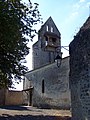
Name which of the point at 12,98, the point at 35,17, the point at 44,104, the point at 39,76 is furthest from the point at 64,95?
the point at 12,98

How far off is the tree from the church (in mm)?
2768

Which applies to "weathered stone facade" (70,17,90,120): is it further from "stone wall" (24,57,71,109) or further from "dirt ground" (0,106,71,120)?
"stone wall" (24,57,71,109)

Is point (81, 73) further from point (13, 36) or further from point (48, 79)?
point (48, 79)

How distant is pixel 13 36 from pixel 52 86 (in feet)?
45.4

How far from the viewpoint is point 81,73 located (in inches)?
394

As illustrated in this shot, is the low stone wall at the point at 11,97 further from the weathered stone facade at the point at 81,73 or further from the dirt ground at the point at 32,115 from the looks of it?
the weathered stone facade at the point at 81,73

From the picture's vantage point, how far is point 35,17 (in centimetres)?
1752

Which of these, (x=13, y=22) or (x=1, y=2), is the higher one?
(x=1, y=2)

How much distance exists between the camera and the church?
24.0 m

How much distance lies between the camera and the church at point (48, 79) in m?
24.0

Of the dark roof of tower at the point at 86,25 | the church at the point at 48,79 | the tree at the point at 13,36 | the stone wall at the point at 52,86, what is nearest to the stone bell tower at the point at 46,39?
the church at the point at 48,79

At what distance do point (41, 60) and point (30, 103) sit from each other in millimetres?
7965

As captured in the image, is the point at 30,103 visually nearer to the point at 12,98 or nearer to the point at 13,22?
the point at 12,98

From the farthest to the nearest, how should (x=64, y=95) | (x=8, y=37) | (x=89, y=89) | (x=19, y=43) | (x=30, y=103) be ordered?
(x=30, y=103) < (x=64, y=95) < (x=19, y=43) < (x=8, y=37) < (x=89, y=89)
